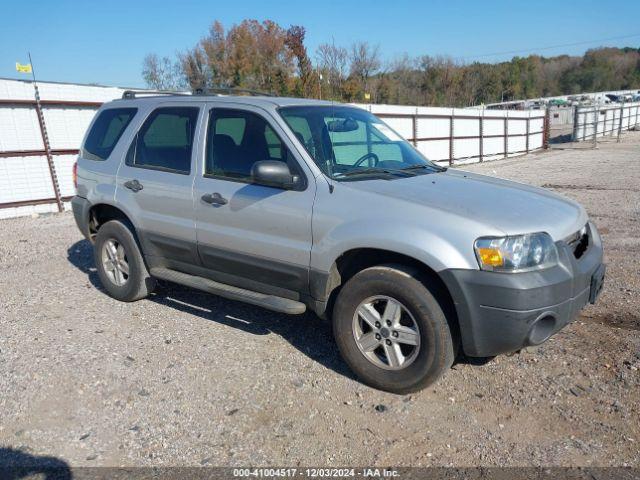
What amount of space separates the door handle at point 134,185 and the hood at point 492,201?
220 cm

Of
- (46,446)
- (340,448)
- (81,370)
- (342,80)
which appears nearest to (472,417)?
(340,448)

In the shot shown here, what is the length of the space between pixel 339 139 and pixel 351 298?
1.34 metres

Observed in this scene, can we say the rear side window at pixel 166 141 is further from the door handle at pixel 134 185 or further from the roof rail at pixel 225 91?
the roof rail at pixel 225 91

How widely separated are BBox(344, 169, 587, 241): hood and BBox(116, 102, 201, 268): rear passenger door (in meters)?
1.63

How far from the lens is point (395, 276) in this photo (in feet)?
10.6

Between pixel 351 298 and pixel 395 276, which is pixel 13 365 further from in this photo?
pixel 395 276

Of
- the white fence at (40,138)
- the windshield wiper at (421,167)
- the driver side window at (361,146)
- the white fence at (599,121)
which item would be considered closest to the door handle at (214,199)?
the driver side window at (361,146)

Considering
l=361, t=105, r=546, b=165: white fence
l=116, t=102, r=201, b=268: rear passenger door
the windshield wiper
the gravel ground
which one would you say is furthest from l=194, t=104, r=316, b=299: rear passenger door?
l=361, t=105, r=546, b=165: white fence

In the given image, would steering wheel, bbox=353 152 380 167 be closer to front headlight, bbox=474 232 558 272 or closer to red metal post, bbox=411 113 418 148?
front headlight, bbox=474 232 558 272

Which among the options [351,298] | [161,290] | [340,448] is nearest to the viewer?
[340,448]

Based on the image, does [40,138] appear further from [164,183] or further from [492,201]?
[492,201]

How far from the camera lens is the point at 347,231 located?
336cm

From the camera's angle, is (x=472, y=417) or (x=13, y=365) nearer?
(x=472, y=417)

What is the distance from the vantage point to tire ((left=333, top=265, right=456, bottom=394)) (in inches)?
124
